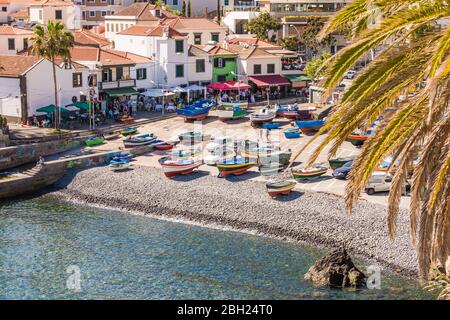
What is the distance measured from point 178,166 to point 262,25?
6059 centimetres

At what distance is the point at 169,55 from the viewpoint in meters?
95.5

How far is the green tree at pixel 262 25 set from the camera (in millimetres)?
121688

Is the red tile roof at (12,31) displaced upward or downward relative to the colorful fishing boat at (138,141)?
upward

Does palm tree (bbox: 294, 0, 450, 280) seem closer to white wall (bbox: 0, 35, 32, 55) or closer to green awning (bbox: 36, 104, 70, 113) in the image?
green awning (bbox: 36, 104, 70, 113)

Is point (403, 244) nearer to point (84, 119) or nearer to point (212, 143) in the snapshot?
point (212, 143)

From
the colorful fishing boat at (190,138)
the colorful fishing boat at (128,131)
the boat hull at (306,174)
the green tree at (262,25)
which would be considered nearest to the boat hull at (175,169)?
the boat hull at (306,174)

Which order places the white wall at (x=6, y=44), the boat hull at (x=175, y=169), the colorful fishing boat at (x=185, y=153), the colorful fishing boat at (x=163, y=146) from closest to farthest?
the boat hull at (x=175, y=169), the colorful fishing boat at (x=185, y=153), the colorful fishing boat at (x=163, y=146), the white wall at (x=6, y=44)

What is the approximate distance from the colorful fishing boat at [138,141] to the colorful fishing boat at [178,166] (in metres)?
7.88

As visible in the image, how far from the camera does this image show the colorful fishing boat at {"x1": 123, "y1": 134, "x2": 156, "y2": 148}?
73.9 metres

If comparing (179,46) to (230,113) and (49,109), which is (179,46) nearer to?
(230,113)

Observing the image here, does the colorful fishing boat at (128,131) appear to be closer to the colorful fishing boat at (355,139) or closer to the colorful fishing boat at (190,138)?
the colorful fishing boat at (190,138)

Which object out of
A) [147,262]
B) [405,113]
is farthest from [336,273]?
[405,113]

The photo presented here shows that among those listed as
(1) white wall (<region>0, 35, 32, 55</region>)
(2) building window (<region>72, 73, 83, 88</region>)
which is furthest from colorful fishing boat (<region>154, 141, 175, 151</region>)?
(1) white wall (<region>0, 35, 32, 55</region>)

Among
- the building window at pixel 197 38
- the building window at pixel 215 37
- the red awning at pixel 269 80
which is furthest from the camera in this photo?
the building window at pixel 215 37
